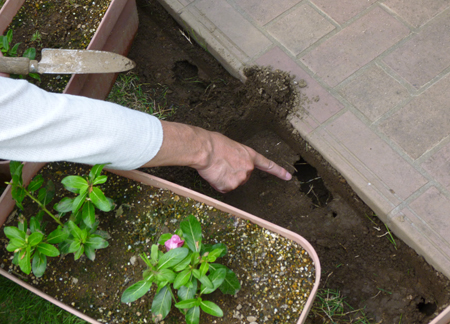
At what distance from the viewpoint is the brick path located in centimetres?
215

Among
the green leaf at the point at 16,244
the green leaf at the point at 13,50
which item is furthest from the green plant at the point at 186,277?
the green leaf at the point at 13,50

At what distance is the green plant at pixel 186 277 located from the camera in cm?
151

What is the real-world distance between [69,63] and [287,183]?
1423mm

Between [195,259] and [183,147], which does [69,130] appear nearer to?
[183,147]

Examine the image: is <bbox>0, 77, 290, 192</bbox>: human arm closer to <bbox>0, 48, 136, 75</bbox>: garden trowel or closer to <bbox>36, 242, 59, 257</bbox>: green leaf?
<bbox>36, 242, 59, 257</bbox>: green leaf

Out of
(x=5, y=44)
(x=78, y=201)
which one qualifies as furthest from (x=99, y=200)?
(x=5, y=44)

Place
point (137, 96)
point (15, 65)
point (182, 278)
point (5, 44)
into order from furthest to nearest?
point (137, 96) → point (5, 44) → point (15, 65) → point (182, 278)

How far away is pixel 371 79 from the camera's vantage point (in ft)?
7.98

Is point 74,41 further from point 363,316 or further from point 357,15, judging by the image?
point 363,316

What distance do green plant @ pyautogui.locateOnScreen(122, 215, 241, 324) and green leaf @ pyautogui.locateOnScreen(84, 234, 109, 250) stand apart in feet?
0.75

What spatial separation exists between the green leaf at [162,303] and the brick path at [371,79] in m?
1.21

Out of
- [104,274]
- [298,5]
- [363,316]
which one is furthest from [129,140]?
[298,5]

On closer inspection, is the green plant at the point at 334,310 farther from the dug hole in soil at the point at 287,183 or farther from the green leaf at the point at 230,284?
the green leaf at the point at 230,284

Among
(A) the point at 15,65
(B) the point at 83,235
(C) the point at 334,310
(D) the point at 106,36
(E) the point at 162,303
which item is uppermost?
(A) the point at 15,65
